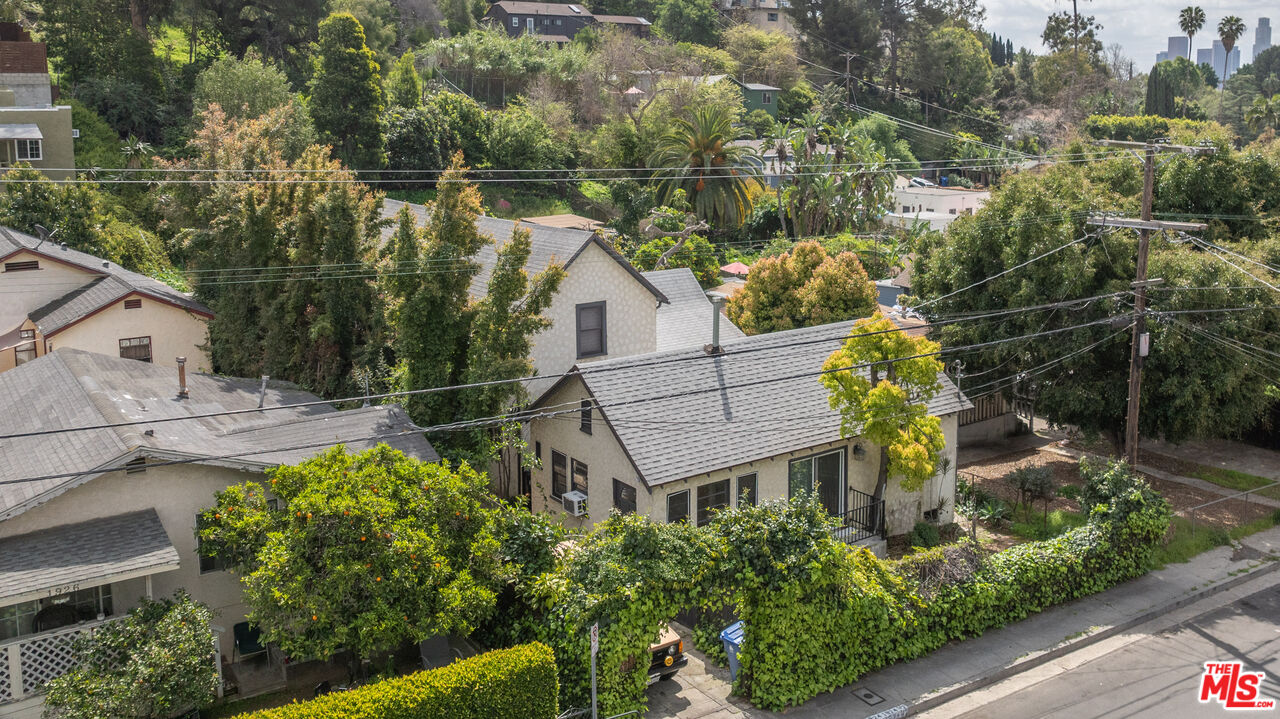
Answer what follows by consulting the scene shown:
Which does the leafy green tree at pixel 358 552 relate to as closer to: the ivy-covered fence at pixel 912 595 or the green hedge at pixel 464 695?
the green hedge at pixel 464 695

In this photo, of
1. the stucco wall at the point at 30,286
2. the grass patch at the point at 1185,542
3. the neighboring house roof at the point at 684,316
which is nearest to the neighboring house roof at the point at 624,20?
the neighboring house roof at the point at 684,316

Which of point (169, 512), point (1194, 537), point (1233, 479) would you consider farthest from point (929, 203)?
point (169, 512)

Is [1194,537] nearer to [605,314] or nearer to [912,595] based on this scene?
[912,595]

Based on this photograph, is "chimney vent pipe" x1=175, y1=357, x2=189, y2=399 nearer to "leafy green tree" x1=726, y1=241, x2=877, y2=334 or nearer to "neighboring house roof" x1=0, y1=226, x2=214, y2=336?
"neighboring house roof" x1=0, y1=226, x2=214, y2=336

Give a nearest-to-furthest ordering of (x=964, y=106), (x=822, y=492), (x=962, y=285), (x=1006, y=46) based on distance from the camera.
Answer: (x=822, y=492) → (x=962, y=285) → (x=964, y=106) → (x=1006, y=46)

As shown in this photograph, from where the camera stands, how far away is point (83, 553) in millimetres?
15336

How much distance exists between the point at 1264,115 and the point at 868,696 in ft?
407

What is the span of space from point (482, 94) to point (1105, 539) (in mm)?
71685

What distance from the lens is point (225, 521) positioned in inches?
621

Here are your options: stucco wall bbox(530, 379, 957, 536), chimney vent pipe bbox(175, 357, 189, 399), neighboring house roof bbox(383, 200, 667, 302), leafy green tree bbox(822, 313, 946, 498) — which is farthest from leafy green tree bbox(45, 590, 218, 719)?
leafy green tree bbox(822, 313, 946, 498)

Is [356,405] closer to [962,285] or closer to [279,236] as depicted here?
[279,236]

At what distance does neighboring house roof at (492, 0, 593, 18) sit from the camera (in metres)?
108

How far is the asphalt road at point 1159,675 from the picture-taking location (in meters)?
17.4

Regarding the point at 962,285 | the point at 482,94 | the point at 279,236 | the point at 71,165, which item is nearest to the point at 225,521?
the point at 279,236
